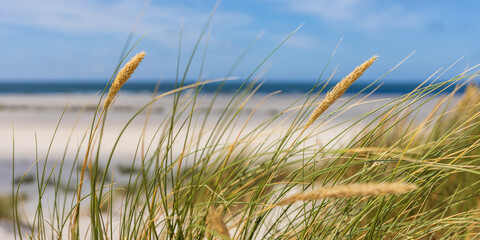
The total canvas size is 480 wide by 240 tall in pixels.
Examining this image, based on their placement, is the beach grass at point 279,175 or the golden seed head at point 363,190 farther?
the beach grass at point 279,175

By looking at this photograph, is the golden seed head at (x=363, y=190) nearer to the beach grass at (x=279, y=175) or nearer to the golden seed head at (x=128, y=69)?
the beach grass at (x=279, y=175)

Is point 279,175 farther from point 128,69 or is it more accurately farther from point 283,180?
point 128,69

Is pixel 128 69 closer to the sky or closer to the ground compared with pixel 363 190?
closer to the sky

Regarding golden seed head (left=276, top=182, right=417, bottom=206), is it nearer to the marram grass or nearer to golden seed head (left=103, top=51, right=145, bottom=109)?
the marram grass

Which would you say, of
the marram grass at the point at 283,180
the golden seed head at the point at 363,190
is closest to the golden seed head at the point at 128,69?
the marram grass at the point at 283,180

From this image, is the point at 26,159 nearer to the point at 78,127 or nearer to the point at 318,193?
the point at 78,127

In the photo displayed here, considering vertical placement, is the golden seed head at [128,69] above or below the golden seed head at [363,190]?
above

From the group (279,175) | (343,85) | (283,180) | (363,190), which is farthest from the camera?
(279,175)

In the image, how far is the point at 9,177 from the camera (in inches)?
289

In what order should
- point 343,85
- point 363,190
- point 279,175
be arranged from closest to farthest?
point 363,190
point 343,85
point 279,175

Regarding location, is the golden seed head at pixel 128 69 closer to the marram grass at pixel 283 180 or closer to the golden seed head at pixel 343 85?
the marram grass at pixel 283 180

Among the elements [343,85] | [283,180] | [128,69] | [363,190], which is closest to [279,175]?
[283,180]

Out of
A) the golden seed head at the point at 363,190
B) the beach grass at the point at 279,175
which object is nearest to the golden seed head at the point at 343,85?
the beach grass at the point at 279,175

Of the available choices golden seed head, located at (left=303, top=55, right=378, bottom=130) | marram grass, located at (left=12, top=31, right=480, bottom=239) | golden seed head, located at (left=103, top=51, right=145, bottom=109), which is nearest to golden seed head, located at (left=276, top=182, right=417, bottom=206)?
marram grass, located at (left=12, top=31, right=480, bottom=239)
